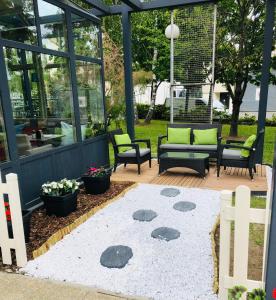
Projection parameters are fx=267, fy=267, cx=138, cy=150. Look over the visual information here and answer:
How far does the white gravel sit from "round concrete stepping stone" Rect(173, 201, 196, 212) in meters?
0.07

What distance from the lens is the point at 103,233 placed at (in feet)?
10.5

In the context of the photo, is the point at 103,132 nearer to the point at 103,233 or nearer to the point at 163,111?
the point at 103,233

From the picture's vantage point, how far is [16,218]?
2545mm

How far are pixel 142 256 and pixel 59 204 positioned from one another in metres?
1.37

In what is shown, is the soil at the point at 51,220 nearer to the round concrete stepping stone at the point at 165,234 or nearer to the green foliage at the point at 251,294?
the round concrete stepping stone at the point at 165,234

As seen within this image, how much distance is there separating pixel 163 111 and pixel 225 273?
1504 centimetres

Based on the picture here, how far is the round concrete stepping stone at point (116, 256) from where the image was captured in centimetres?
256

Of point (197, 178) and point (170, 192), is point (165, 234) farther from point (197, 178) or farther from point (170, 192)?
point (197, 178)

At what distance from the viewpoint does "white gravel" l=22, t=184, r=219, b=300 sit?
2.26 meters

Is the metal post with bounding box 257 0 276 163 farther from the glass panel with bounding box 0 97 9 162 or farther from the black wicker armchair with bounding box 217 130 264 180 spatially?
the glass panel with bounding box 0 97 9 162

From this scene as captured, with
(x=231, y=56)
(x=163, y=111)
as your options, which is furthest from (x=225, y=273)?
(x=163, y=111)

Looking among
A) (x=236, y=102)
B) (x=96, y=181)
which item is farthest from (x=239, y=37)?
(x=96, y=181)

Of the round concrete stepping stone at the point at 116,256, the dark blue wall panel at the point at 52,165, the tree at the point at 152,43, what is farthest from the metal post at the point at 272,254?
the tree at the point at 152,43

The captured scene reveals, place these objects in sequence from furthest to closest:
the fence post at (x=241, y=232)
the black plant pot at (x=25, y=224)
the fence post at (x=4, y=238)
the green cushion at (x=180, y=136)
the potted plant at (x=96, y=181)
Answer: the green cushion at (x=180, y=136) < the potted plant at (x=96, y=181) < the black plant pot at (x=25, y=224) < the fence post at (x=4, y=238) < the fence post at (x=241, y=232)
